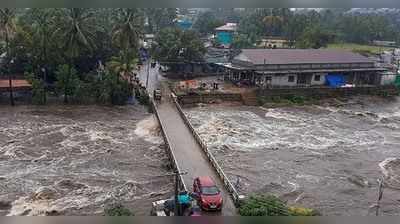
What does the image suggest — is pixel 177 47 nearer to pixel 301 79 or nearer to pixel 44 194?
pixel 301 79

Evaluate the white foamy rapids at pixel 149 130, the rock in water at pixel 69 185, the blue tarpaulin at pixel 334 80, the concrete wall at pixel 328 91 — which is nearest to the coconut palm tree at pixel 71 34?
the white foamy rapids at pixel 149 130

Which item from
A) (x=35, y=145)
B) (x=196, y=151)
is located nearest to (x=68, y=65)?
(x=35, y=145)

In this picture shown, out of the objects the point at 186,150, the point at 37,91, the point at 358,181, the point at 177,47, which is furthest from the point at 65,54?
the point at 358,181

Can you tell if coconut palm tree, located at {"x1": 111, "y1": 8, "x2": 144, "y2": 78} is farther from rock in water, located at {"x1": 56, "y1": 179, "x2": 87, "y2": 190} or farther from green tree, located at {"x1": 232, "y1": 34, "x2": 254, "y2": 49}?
green tree, located at {"x1": 232, "y1": 34, "x2": 254, "y2": 49}

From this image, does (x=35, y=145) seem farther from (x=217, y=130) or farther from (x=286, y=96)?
(x=286, y=96)

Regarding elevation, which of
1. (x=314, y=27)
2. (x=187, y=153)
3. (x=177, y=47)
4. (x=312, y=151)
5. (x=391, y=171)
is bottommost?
(x=391, y=171)

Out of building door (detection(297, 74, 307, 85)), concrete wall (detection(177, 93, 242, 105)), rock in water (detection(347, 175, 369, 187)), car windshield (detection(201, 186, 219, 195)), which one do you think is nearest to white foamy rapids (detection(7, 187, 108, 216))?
car windshield (detection(201, 186, 219, 195))
